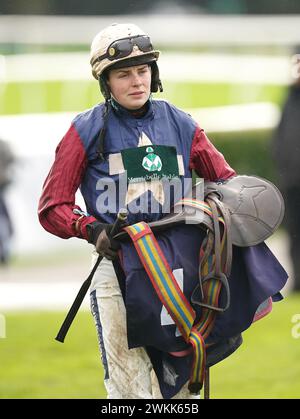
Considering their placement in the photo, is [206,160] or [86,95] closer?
[206,160]

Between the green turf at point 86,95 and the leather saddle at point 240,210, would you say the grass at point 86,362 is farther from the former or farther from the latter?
the green turf at point 86,95

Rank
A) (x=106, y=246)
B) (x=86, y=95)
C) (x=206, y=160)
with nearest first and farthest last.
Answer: (x=106, y=246) → (x=206, y=160) → (x=86, y=95)

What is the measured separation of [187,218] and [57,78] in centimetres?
1846

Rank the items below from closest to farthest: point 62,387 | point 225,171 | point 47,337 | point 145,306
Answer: point 145,306 < point 225,171 < point 62,387 < point 47,337

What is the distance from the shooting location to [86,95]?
73.5ft

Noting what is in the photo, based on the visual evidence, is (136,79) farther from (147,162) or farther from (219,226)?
(219,226)

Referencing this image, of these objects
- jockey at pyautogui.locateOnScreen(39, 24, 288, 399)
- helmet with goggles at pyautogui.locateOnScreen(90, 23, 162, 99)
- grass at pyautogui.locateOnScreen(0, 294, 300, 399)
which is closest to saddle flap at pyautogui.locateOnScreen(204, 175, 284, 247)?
jockey at pyautogui.locateOnScreen(39, 24, 288, 399)

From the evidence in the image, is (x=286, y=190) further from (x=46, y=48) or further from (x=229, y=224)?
(x=46, y=48)

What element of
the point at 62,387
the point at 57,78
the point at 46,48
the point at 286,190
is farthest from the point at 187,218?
the point at 46,48

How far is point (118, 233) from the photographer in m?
5.36

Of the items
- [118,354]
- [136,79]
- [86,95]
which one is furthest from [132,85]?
[86,95]

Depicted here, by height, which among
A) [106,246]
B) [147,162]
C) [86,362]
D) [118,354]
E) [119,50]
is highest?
[119,50]

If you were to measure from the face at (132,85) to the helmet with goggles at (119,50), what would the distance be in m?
0.03

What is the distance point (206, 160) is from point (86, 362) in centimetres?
413
